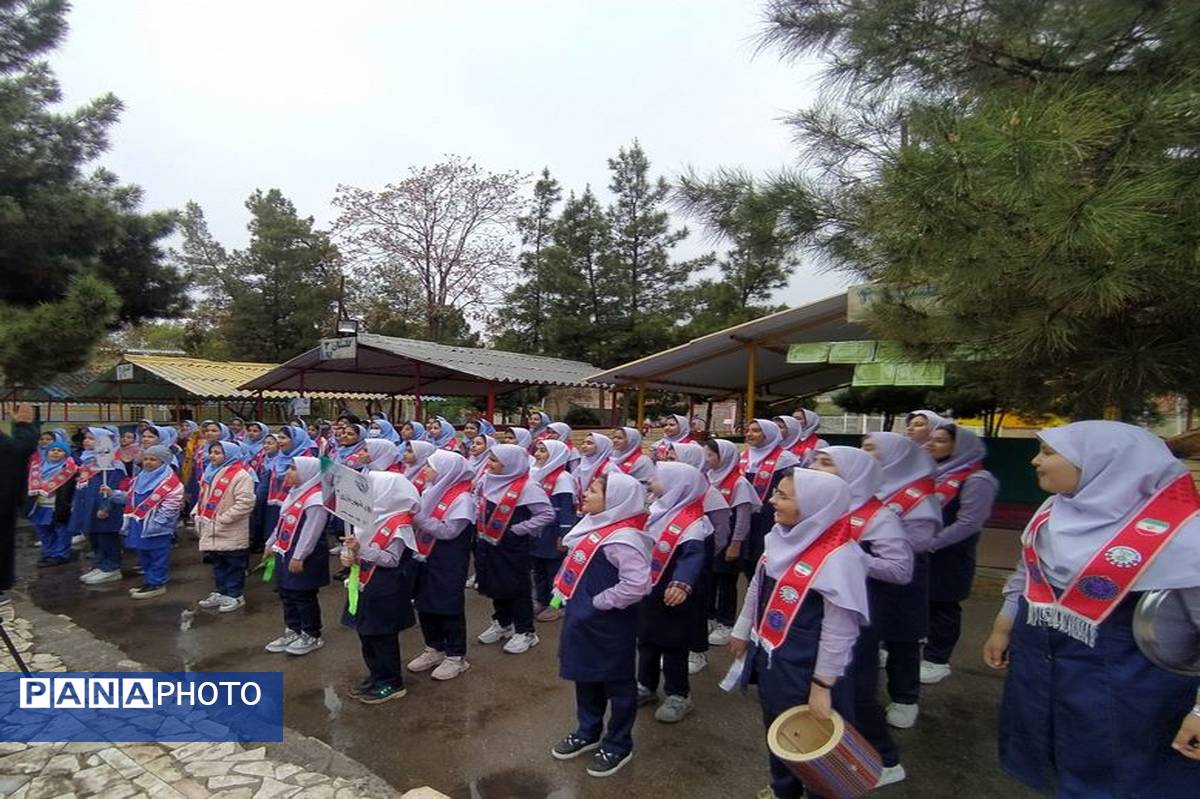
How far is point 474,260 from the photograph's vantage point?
26859mm

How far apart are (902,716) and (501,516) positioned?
2731mm

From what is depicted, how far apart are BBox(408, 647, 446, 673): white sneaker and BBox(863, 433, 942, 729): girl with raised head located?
2.85 m

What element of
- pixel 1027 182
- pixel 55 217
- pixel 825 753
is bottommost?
pixel 825 753

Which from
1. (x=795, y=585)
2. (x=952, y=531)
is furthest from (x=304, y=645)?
(x=952, y=531)

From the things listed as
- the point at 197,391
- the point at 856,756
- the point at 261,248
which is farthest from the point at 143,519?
the point at 261,248

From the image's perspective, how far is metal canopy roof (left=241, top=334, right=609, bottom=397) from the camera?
1250cm

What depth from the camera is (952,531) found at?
154 inches

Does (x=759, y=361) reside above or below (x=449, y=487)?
above

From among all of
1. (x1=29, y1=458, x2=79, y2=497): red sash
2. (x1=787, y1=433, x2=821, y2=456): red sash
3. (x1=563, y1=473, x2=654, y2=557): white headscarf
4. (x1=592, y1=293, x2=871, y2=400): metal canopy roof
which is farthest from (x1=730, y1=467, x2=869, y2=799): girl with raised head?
(x1=29, y1=458, x2=79, y2=497): red sash

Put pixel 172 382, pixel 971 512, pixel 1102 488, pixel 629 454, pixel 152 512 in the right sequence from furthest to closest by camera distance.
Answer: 1. pixel 172 382
2. pixel 629 454
3. pixel 152 512
4. pixel 971 512
5. pixel 1102 488

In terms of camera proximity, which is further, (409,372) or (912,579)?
(409,372)

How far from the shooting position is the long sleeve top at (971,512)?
3910 mm

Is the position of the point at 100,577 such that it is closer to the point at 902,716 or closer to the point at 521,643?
the point at 521,643

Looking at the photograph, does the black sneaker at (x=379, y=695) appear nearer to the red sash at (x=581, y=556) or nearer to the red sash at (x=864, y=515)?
the red sash at (x=581, y=556)
